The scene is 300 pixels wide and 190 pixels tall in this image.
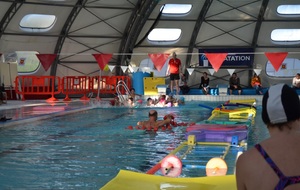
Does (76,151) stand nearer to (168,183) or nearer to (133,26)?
(168,183)

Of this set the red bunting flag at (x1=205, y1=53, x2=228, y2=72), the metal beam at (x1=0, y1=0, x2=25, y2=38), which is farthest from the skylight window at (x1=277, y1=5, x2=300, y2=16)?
the metal beam at (x1=0, y1=0, x2=25, y2=38)

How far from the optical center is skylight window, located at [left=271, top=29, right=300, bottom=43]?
25531mm

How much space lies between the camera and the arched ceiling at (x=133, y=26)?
22625 millimetres

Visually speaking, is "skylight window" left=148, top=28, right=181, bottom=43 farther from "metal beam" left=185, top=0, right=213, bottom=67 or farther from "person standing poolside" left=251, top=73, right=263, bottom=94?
"person standing poolside" left=251, top=73, right=263, bottom=94

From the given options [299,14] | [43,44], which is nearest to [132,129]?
[43,44]

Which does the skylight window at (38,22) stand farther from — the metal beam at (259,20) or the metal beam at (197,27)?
the metal beam at (259,20)

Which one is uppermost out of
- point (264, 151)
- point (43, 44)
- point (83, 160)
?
point (43, 44)

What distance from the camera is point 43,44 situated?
77.9 ft

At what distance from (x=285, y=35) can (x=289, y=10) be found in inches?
59.8

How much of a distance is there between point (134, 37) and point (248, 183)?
74.9 ft

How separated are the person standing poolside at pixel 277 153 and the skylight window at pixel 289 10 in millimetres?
23630

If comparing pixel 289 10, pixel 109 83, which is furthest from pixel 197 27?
pixel 109 83

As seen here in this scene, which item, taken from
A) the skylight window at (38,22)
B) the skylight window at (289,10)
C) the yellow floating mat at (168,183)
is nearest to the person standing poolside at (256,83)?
the skylight window at (289,10)

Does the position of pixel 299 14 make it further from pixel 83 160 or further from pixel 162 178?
pixel 162 178
